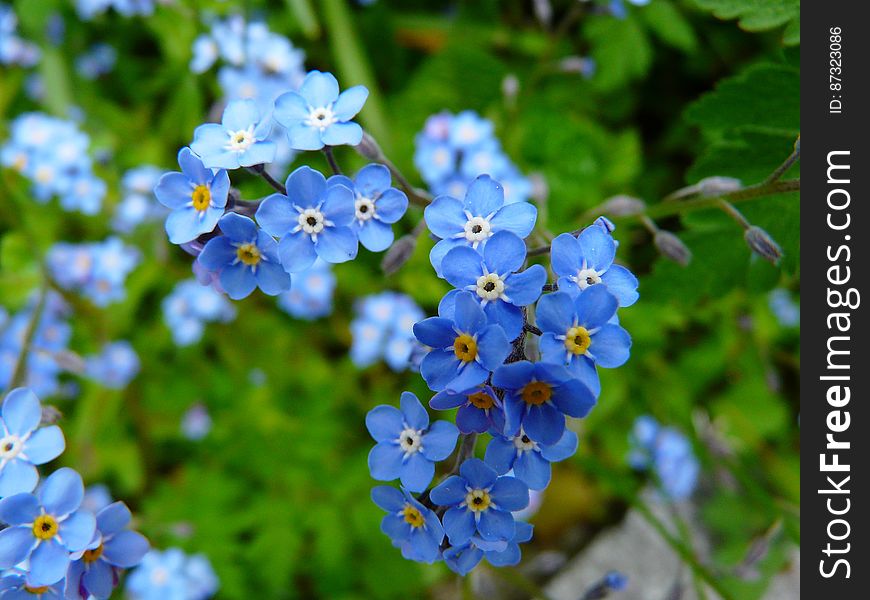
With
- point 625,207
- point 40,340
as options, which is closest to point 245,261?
point 625,207

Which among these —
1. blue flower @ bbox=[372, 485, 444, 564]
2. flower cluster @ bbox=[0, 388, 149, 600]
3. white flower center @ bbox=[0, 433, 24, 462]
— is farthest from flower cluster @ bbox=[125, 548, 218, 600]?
blue flower @ bbox=[372, 485, 444, 564]

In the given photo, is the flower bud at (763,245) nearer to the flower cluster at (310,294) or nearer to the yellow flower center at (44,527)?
the yellow flower center at (44,527)

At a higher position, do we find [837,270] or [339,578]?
[837,270]

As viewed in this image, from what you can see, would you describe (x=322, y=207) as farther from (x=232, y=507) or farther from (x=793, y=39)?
(x=232, y=507)

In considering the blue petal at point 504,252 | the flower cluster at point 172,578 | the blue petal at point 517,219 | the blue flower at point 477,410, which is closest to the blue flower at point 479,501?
the blue flower at point 477,410

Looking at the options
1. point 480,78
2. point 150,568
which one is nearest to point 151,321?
point 150,568

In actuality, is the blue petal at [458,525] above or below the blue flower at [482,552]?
above

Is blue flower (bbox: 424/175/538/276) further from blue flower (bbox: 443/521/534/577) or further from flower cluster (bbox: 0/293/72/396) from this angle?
flower cluster (bbox: 0/293/72/396)
